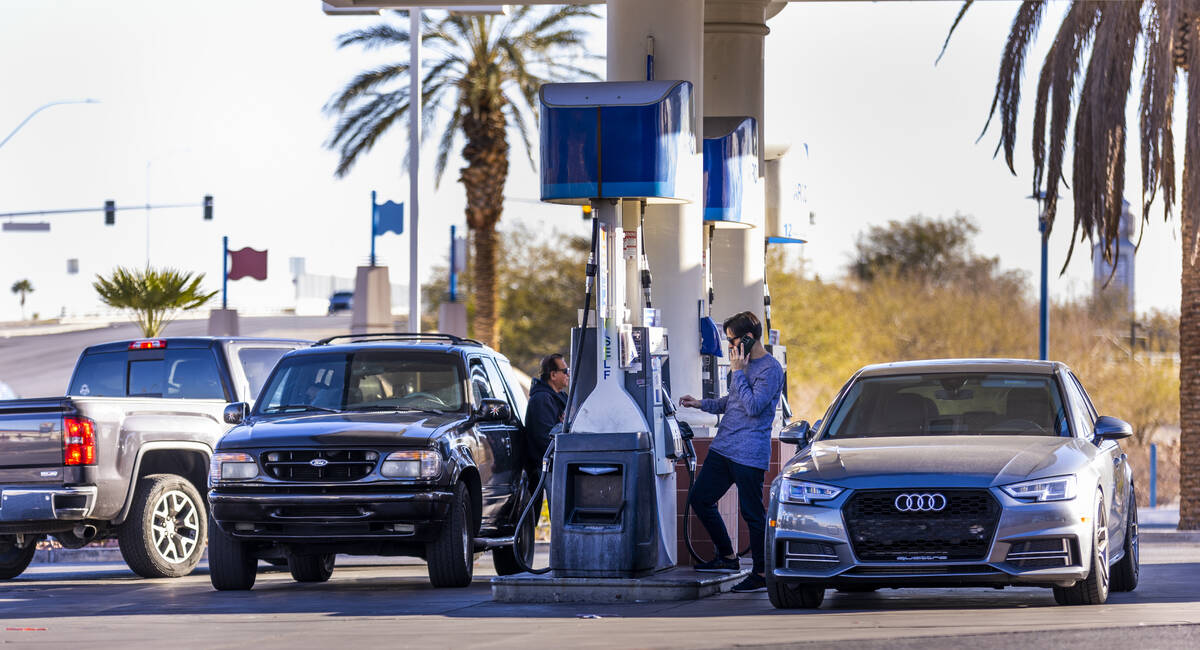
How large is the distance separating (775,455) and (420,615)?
14.4 feet

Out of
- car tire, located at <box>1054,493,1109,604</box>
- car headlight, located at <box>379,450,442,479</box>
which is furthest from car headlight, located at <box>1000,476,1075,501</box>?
car headlight, located at <box>379,450,442,479</box>

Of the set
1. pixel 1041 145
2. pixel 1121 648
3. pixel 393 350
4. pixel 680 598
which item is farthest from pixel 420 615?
pixel 1041 145

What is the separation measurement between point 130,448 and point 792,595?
257 inches

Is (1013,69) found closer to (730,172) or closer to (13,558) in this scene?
(730,172)

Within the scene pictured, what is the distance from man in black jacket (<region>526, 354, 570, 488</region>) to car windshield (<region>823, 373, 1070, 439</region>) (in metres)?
3.42

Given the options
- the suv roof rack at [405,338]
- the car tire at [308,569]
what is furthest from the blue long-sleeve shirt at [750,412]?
the car tire at [308,569]

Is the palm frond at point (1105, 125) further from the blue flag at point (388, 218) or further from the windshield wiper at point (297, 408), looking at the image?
the blue flag at point (388, 218)

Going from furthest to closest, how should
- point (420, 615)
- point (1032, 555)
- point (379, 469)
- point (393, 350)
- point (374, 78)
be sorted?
1. point (374, 78)
2. point (393, 350)
3. point (379, 469)
4. point (420, 615)
5. point (1032, 555)

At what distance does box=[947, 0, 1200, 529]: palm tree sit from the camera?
23.7m

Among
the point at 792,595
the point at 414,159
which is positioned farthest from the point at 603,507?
the point at 414,159

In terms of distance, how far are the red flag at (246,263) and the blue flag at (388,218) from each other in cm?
946

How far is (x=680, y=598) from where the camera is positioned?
1287cm

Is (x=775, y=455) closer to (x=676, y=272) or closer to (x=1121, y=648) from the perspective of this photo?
(x=676, y=272)

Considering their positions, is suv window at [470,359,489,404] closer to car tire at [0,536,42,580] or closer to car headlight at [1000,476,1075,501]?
car tire at [0,536,42,580]
